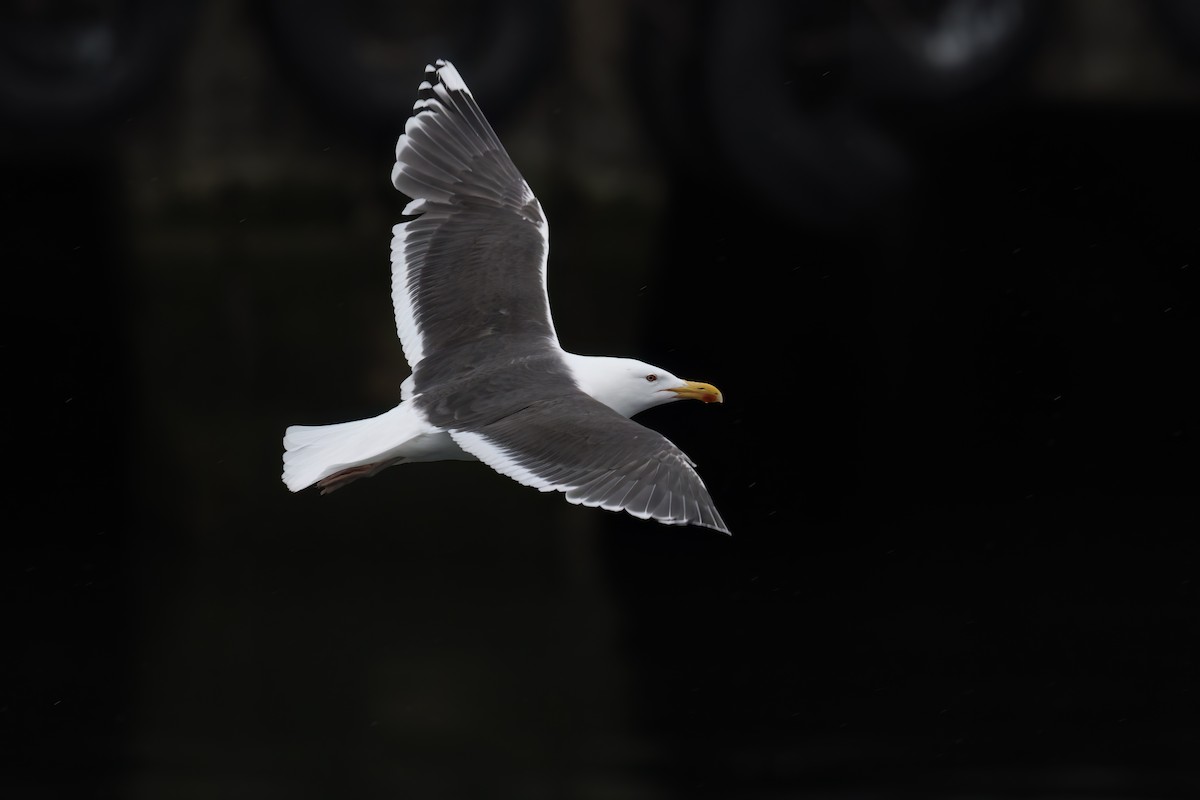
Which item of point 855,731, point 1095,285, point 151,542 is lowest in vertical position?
point 855,731

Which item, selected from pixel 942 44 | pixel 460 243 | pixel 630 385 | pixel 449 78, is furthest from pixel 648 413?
pixel 630 385

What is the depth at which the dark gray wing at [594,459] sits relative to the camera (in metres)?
5.81

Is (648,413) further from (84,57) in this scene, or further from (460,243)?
(460,243)

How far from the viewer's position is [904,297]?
13.9 meters

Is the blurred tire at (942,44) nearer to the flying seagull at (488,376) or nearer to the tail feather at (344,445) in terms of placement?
the flying seagull at (488,376)

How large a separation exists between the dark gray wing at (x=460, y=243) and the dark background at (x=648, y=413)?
3027 mm

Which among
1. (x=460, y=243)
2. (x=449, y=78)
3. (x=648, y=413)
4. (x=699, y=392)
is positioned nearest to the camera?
(x=699, y=392)

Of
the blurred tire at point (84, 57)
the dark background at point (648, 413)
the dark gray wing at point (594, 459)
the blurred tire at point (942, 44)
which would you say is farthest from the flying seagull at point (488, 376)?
the blurred tire at point (942, 44)

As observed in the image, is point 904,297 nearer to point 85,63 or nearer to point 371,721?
point 371,721

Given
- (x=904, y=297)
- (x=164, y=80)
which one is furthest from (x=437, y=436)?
(x=904, y=297)

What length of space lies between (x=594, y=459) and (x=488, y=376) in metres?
0.82

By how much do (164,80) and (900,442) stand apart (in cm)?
628

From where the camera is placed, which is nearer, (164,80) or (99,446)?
(164,80)

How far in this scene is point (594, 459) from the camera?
6.05 metres
